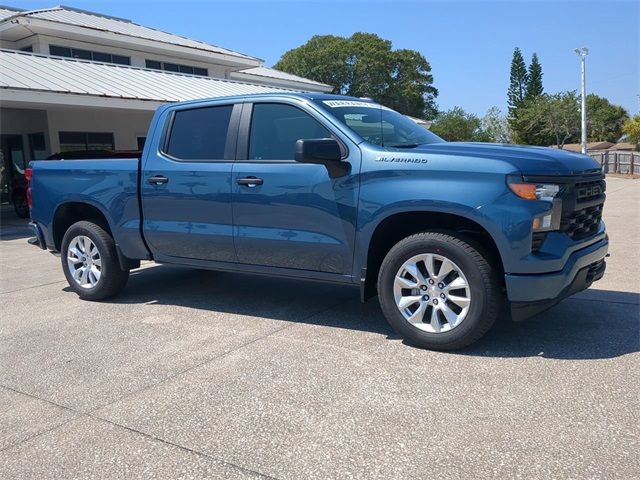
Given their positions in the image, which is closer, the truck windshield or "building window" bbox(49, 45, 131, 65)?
the truck windshield

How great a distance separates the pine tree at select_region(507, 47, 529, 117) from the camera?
76.9 m

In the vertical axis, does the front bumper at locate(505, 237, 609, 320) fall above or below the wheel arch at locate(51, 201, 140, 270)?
below

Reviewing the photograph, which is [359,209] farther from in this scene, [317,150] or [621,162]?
[621,162]

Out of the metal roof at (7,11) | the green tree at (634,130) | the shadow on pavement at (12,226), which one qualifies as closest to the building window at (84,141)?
the shadow on pavement at (12,226)

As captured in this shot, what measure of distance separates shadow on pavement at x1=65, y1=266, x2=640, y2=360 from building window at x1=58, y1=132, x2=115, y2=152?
13429mm

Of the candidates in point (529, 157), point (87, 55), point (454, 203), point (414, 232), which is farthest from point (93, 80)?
point (529, 157)

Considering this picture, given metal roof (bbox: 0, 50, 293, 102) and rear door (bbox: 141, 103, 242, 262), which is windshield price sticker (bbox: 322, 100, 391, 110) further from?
metal roof (bbox: 0, 50, 293, 102)

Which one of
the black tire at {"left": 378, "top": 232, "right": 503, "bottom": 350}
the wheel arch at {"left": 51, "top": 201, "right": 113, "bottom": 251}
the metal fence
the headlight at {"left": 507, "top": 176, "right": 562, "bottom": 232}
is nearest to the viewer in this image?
the headlight at {"left": 507, "top": 176, "right": 562, "bottom": 232}

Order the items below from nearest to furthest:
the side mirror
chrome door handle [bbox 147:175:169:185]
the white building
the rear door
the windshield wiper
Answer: the side mirror → the windshield wiper → the rear door → chrome door handle [bbox 147:175:169:185] → the white building

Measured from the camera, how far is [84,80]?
1602cm

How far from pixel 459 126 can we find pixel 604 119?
2894 centimetres

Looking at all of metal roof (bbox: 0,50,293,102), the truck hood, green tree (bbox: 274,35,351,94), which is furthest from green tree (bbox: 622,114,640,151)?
the truck hood

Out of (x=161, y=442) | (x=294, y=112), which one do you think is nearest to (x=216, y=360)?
(x=161, y=442)

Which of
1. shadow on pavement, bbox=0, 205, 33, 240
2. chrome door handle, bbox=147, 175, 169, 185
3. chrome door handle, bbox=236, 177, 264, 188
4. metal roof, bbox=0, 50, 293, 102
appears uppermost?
metal roof, bbox=0, 50, 293, 102
